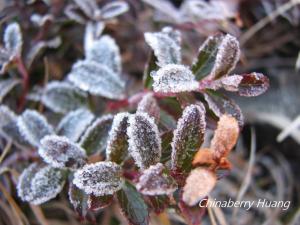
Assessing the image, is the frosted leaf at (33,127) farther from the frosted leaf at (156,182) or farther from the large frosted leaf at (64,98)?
the frosted leaf at (156,182)

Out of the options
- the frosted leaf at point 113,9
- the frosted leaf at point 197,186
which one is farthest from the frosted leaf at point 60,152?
the frosted leaf at point 113,9

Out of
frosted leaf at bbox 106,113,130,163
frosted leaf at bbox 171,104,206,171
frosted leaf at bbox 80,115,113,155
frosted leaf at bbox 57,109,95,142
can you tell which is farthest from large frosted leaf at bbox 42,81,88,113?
frosted leaf at bbox 171,104,206,171

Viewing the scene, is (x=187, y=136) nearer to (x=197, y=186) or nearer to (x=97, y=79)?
(x=197, y=186)

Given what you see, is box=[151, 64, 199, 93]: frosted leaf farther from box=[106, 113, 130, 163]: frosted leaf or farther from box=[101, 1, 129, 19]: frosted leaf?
box=[101, 1, 129, 19]: frosted leaf

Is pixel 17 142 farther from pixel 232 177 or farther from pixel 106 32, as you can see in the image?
pixel 232 177

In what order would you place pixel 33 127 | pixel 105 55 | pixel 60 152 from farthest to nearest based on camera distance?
1. pixel 105 55
2. pixel 33 127
3. pixel 60 152

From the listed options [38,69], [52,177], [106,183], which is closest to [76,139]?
[52,177]

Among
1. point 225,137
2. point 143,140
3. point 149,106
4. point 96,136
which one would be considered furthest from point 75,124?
point 225,137
